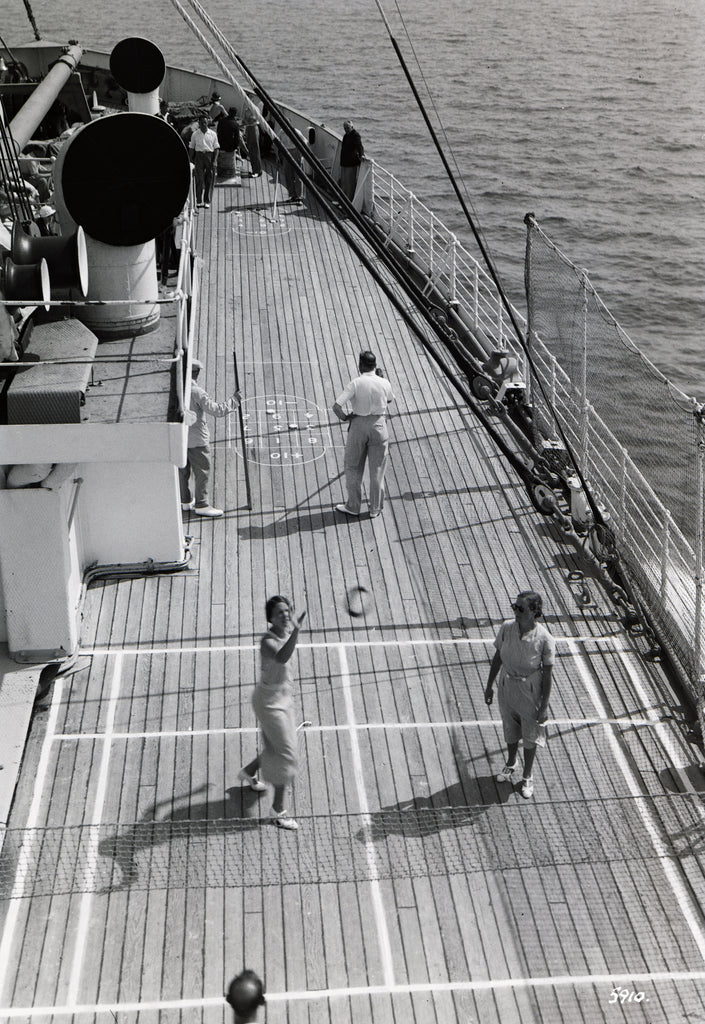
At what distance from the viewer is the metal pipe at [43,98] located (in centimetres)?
2061

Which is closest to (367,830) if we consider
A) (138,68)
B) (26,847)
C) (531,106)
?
(26,847)

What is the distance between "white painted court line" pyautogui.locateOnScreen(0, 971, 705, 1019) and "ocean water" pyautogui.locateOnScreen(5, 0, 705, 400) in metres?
14.4

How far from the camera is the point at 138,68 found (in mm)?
11062

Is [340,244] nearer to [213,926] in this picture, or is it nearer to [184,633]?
[184,633]

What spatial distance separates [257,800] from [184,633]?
217cm

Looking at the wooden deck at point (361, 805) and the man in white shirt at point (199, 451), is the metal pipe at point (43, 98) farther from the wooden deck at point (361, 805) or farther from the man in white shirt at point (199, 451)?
the wooden deck at point (361, 805)

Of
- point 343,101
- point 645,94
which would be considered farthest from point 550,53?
point 343,101

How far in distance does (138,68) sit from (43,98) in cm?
1342

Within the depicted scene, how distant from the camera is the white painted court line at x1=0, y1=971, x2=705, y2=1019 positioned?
6.49 m

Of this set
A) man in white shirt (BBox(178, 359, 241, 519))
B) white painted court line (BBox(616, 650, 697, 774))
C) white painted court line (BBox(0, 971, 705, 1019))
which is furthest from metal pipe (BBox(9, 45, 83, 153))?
white painted court line (BBox(0, 971, 705, 1019))

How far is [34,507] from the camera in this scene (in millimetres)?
8898

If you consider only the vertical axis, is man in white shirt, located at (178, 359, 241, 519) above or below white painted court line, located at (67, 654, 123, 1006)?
above

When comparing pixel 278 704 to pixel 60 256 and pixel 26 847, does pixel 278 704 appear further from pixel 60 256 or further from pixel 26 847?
pixel 60 256

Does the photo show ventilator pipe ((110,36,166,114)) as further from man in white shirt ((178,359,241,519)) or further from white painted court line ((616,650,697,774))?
white painted court line ((616,650,697,774))
